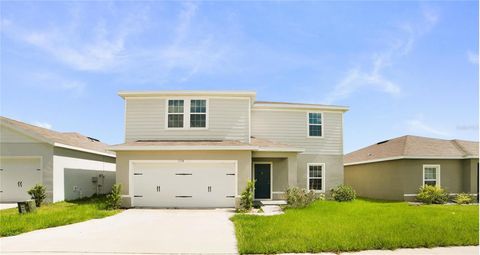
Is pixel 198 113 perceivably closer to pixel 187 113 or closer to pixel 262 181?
pixel 187 113

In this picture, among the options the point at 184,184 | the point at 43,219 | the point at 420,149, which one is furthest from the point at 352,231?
the point at 420,149

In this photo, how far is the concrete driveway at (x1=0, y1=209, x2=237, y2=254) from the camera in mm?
7852

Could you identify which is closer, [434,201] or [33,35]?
[33,35]

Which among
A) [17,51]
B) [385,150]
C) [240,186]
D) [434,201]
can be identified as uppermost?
[17,51]

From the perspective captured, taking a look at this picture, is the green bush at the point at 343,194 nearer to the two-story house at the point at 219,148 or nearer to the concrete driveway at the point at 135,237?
the two-story house at the point at 219,148

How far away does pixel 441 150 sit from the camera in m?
20.3

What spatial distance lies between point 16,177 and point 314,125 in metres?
15.7

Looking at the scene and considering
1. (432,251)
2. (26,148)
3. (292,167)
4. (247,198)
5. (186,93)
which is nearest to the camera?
(432,251)

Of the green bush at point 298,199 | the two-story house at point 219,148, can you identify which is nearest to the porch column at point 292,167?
the two-story house at point 219,148

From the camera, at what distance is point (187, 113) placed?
58.6ft

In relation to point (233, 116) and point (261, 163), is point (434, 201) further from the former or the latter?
point (233, 116)

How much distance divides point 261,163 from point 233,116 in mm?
2904

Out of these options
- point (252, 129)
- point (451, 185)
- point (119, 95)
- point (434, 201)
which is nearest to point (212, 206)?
point (252, 129)

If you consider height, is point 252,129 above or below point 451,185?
above
